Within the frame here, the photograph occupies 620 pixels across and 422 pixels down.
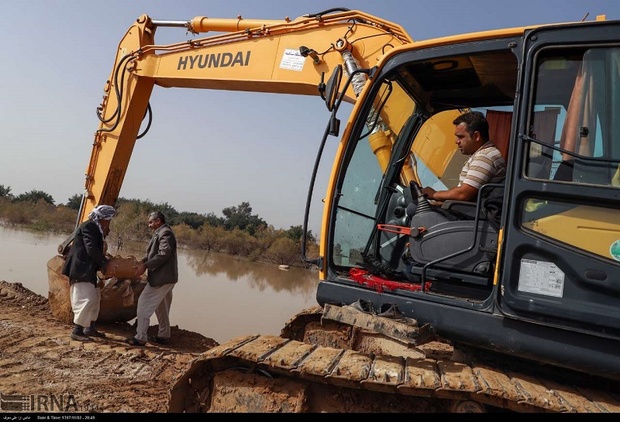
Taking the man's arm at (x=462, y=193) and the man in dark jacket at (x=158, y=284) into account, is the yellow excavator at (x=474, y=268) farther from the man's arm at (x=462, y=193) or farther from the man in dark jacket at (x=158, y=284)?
the man in dark jacket at (x=158, y=284)

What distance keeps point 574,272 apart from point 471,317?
553 mm

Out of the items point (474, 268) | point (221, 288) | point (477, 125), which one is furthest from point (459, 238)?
point (221, 288)

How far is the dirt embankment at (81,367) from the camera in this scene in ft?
14.1

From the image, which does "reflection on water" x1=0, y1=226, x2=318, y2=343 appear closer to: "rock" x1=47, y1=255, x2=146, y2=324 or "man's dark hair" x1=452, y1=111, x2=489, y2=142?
"rock" x1=47, y1=255, x2=146, y2=324

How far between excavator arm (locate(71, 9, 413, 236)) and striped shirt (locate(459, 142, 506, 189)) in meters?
1.37

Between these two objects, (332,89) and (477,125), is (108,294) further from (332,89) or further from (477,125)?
(477,125)

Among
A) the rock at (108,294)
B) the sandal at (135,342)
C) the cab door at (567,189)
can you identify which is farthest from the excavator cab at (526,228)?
the rock at (108,294)

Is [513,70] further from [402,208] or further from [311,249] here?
[311,249]

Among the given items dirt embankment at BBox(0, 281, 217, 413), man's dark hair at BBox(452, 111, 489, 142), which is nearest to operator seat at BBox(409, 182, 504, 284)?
man's dark hair at BBox(452, 111, 489, 142)

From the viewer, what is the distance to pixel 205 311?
9.45 m

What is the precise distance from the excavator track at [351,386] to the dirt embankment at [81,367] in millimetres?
1292

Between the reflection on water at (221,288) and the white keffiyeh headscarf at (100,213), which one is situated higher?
the white keffiyeh headscarf at (100,213)

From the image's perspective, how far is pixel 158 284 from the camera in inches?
261

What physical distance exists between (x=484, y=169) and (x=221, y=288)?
368 inches
